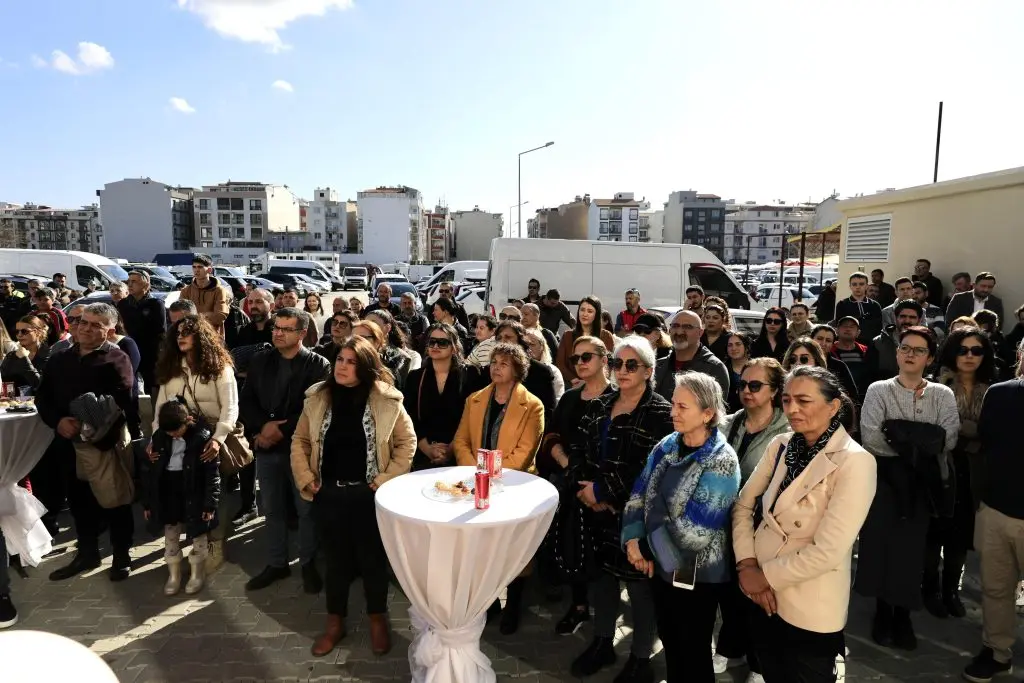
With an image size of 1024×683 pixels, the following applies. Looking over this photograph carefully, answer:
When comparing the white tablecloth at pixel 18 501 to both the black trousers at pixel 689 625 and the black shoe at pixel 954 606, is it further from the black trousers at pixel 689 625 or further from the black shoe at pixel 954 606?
the black shoe at pixel 954 606

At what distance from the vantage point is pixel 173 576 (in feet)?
14.6

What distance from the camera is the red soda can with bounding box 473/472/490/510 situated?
3.21 m

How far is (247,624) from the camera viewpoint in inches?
160

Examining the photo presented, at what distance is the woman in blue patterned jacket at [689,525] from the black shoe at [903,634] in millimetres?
1615

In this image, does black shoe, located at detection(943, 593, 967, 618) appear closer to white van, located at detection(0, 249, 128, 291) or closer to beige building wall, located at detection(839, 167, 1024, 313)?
beige building wall, located at detection(839, 167, 1024, 313)

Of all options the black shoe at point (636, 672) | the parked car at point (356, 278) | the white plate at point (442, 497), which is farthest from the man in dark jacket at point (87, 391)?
the parked car at point (356, 278)

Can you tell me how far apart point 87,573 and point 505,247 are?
9.19 meters

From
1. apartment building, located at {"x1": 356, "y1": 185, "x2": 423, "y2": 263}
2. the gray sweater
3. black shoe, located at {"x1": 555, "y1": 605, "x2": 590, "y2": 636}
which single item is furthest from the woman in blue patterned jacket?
apartment building, located at {"x1": 356, "y1": 185, "x2": 423, "y2": 263}

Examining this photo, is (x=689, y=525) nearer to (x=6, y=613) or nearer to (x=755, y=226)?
(x=6, y=613)

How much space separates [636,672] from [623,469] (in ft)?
3.58

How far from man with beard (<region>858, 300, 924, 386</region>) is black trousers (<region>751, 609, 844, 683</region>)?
12.5ft

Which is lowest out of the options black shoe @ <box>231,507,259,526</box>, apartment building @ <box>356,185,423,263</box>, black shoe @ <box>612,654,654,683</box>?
black shoe @ <box>231,507,259,526</box>

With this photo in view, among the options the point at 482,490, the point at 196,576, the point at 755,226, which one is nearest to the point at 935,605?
the point at 482,490

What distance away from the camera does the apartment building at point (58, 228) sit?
338 feet
